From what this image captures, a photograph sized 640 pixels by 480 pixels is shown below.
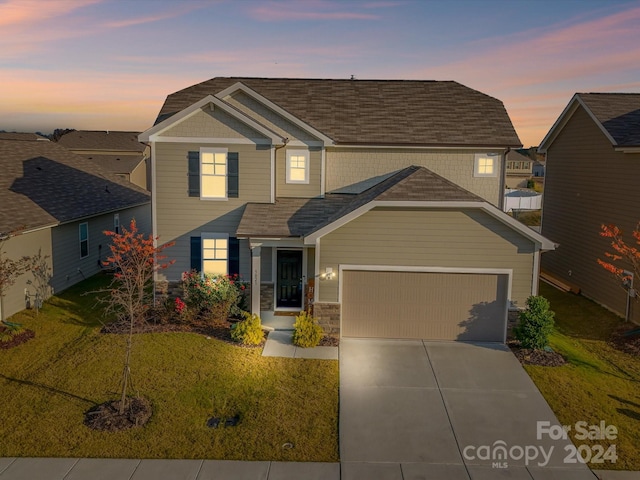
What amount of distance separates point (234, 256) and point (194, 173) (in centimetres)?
311

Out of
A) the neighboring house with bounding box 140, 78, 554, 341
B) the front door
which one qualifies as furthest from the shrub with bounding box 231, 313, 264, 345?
the front door

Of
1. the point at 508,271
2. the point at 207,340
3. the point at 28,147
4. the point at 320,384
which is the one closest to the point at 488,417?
the point at 320,384

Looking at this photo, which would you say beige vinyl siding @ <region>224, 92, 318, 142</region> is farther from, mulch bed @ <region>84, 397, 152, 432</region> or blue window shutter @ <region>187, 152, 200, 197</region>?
mulch bed @ <region>84, 397, 152, 432</region>

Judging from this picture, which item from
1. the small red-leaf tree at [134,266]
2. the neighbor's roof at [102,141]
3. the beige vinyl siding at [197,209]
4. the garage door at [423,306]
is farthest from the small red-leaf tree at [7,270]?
the neighbor's roof at [102,141]

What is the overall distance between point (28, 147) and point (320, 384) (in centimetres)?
2089

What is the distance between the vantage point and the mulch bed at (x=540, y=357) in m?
13.1

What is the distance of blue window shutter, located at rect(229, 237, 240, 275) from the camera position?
17.0 metres

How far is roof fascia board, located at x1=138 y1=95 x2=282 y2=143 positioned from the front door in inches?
151

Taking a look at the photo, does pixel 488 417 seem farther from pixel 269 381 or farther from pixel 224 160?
pixel 224 160

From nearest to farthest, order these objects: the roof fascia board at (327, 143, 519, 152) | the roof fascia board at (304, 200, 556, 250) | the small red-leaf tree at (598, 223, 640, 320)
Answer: the roof fascia board at (304, 200, 556, 250) < the small red-leaf tree at (598, 223, 640, 320) < the roof fascia board at (327, 143, 519, 152)

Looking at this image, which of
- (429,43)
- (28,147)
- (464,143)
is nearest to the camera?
(464,143)

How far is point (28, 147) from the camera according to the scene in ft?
80.9

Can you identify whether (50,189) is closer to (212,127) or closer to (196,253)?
(196,253)

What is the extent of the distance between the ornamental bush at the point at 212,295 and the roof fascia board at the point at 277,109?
556 cm
